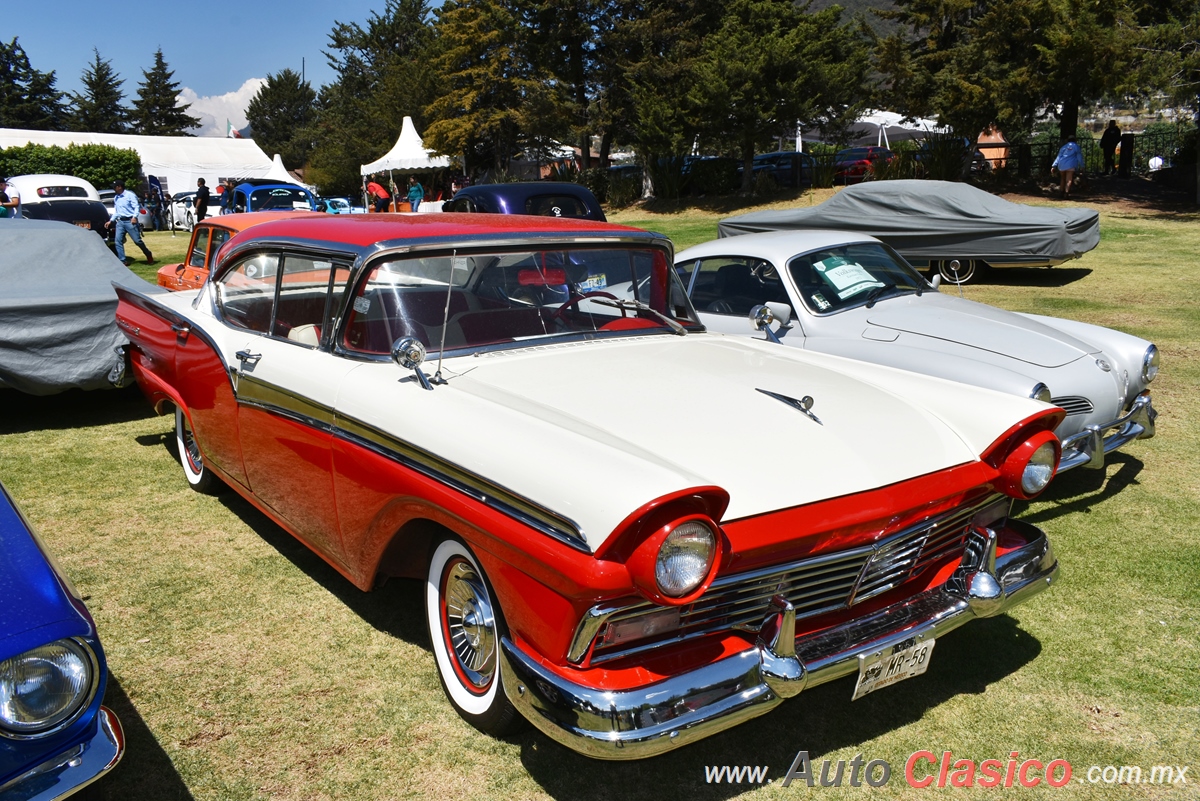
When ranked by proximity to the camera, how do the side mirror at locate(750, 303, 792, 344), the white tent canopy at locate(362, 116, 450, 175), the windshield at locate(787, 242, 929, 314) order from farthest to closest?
the white tent canopy at locate(362, 116, 450, 175) → the windshield at locate(787, 242, 929, 314) → the side mirror at locate(750, 303, 792, 344)

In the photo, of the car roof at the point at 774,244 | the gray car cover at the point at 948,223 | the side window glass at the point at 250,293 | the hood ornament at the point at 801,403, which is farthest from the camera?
the gray car cover at the point at 948,223

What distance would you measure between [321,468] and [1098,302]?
1052cm

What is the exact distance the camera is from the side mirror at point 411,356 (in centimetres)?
310

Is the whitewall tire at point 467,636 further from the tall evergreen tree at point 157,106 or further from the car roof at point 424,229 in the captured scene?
the tall evergreen tree at point 157,106

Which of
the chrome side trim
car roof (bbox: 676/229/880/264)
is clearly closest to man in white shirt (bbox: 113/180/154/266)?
car roof (bbox: 676/229/880/264)

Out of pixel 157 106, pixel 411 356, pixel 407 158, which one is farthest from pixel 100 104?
pixel 411 356

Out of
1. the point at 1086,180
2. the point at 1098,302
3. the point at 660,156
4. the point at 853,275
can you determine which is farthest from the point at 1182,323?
the point at 660,156

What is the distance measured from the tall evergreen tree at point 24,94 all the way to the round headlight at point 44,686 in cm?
9080

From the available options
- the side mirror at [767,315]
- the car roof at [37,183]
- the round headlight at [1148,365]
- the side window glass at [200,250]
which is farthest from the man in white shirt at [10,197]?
the round headlight at [1148,365]

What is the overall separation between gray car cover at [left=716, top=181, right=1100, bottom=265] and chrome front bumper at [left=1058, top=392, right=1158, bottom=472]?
647 centimetres

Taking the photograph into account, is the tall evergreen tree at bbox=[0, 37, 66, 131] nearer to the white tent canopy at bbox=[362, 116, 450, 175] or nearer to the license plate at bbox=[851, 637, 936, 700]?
the white tent canopy at bbox=[362, 116, 450, 175]

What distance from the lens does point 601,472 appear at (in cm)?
240

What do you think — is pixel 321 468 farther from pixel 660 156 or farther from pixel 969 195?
pixel 660 156

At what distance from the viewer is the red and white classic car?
2350 millimetres
